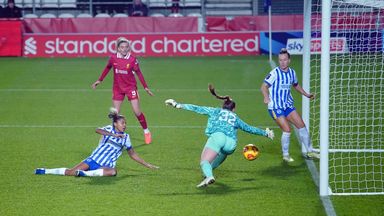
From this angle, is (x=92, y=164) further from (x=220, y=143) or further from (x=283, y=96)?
(x=283, y=96)

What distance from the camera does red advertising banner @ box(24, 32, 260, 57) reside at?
95.4 ft

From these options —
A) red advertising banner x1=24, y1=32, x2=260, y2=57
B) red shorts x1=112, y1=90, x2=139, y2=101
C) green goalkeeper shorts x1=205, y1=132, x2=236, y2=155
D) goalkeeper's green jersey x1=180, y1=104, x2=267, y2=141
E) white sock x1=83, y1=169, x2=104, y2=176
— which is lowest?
white sock x1=83, y1=169, x2=104, y2=176

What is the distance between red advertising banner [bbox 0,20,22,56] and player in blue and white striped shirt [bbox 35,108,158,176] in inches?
686

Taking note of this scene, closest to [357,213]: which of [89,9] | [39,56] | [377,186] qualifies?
[377,186]

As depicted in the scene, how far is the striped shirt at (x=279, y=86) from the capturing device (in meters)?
13.1

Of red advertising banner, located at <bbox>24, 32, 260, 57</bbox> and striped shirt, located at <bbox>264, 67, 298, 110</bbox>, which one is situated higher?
red advertising banner, located at <bbox>24, 32, 260, 57</bbox>

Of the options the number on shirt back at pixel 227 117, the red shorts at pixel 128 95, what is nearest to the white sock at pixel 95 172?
the number on shirt back at pixel 227 117

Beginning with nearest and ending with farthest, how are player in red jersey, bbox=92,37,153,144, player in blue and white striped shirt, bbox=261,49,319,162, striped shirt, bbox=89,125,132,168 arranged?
striped shirt, bbox=89,125,132,168
player in blue and white striped shirt, bbox=261,49,319,162
player in red jersey, bbox=92,37,153,144

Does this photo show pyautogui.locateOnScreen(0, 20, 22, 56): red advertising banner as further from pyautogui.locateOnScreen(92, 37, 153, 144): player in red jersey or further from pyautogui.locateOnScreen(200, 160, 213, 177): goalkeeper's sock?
pyautogui.locateOnScreen(200, 160, 213, 177): goalkeeper's sock

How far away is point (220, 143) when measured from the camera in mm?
11422

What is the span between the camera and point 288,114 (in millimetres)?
13328

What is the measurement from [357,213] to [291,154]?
3851 millimetres

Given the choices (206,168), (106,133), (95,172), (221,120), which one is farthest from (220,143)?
(95,172)

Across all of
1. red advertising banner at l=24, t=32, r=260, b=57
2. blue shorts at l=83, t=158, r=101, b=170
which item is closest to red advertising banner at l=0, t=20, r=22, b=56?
red advertising banner at l=24, t=32, r=260, b=57
